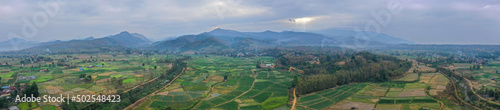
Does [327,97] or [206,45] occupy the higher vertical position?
[206,45]

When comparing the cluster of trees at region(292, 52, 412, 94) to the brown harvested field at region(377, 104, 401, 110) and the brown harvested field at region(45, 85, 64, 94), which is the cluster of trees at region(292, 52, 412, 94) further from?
the brown harvested field at region(45, 85, 64, 94)

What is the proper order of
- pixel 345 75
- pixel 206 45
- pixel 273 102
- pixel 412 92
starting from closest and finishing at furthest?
pixel 273 102 < pixel 412 92 < pixel 345 75 < pixel 206 45

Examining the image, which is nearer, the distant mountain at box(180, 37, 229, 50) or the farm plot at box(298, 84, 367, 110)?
the farm plot at box(298, 84, 367, 110)

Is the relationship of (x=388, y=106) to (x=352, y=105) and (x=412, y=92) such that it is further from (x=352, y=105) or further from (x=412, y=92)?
(x=412, y=92)

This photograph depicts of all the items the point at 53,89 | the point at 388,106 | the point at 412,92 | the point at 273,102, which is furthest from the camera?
the point at 53,89

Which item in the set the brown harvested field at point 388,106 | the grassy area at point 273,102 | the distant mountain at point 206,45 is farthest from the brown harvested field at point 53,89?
the distant mountain at point 206,45

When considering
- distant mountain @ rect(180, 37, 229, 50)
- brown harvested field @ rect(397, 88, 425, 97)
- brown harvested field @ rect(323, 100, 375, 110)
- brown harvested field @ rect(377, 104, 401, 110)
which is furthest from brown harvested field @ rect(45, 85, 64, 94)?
distant mountain @ rect(180, 37, 229, 50)

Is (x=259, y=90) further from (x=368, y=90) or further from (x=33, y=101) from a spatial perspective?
(x=33, y=101)

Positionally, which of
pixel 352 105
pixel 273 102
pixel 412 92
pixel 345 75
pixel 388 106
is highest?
pixel 345 75

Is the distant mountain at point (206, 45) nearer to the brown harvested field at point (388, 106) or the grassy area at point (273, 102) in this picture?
the grassy area at point (273, 102)

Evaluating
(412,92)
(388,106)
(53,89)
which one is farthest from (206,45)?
(388,106)

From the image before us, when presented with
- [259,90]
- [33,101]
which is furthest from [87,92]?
[259,90]
